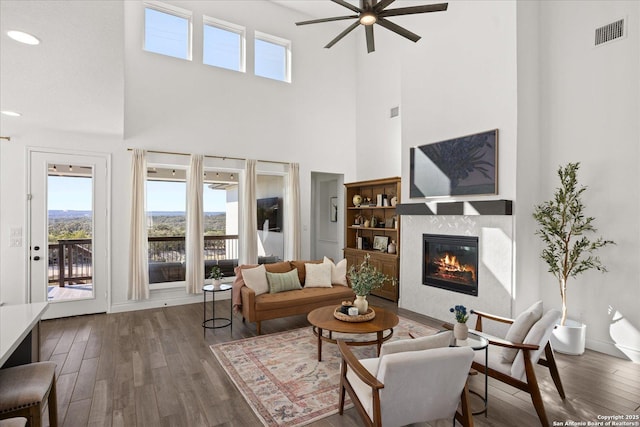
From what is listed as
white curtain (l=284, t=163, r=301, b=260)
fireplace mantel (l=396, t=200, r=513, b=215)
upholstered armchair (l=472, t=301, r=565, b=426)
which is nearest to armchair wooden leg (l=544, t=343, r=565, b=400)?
upholstered armchair (l=472, t=301, r=565, b=426)

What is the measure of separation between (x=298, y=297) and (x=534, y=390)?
9.60 ft

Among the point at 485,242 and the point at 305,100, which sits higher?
the point at 305,100

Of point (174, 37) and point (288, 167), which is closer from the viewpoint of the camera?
point (174, 37)

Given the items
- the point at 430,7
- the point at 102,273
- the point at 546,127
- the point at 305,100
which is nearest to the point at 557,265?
the point at 546,127

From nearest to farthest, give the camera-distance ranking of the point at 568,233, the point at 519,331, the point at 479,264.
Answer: the point at 519,331 → the point at 568,233 → the point at 479,264

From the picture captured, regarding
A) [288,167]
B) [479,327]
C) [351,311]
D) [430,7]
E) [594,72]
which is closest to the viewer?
[430,7]

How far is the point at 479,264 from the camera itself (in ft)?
14.7

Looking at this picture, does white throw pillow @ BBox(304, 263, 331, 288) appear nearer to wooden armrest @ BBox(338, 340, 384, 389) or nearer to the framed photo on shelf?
the framed photo on shelf

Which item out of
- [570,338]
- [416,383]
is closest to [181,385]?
[416,383]

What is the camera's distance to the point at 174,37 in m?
5.98

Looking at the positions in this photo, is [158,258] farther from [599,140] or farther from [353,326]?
[599,140]

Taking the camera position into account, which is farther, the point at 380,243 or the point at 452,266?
the point at 380,243

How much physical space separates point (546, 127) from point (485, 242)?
168cm

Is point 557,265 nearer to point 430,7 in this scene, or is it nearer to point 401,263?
point 401,263
